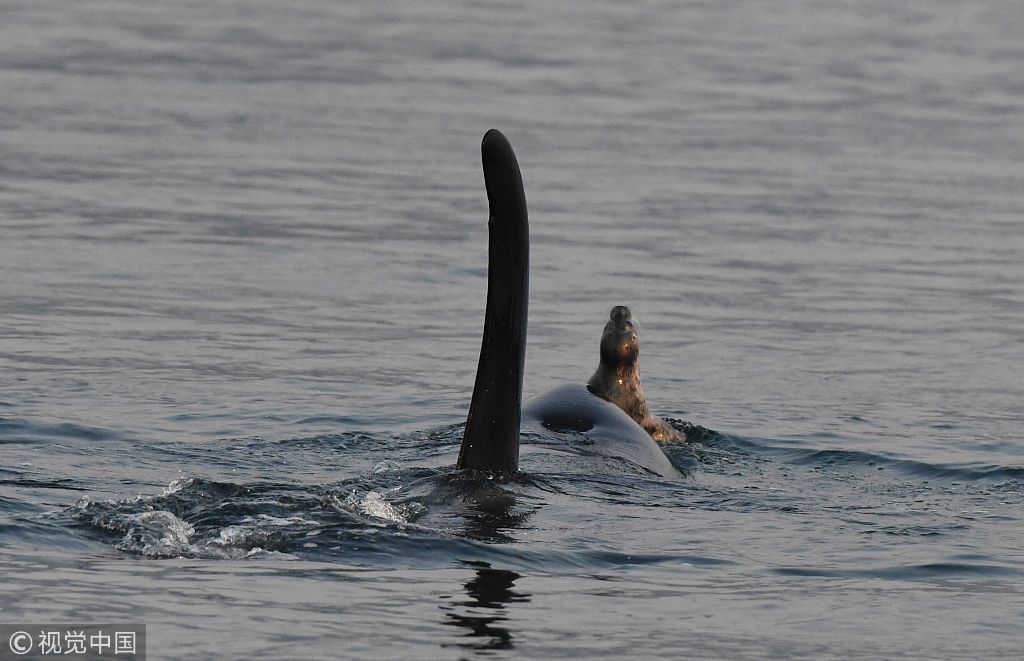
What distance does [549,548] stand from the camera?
7449 millimetres

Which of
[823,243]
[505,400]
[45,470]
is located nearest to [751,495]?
[505,400]

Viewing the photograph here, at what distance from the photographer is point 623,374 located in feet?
35.3

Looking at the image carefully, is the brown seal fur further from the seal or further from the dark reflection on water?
the dark reflection on water

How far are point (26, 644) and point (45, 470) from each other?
3.03 metres
